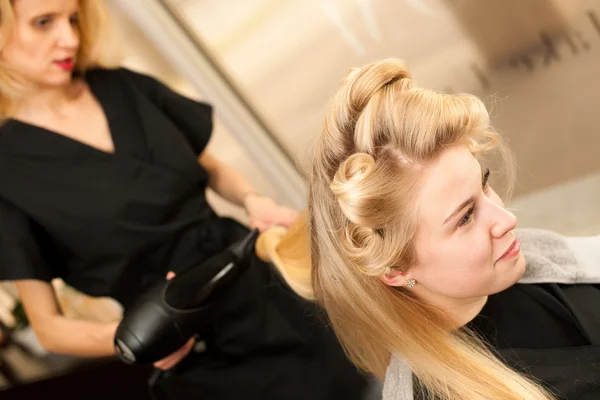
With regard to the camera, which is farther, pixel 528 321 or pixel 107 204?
pixel 107 204

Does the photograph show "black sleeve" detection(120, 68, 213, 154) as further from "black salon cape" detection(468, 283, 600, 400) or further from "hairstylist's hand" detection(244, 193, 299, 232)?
"black salon cape" detection(468, 283, 600, 400)

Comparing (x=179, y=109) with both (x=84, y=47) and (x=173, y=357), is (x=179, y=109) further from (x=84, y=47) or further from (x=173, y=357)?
(x=173, y=357)

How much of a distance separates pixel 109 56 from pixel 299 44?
3.42ft

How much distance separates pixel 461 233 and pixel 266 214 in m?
0.58

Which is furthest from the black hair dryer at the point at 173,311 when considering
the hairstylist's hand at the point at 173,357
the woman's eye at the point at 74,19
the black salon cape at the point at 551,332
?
the woman's eye at the point at 74,19

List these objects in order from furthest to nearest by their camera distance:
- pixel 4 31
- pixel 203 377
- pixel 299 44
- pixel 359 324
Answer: pixel 299 44, pixel 203 377, pixel 4 31, pixel 359 324

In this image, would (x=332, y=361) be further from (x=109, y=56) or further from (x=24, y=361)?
(x=24, y=361)

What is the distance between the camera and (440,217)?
0.79m

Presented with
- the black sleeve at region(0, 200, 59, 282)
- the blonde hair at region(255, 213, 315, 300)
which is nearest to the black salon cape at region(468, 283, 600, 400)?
the blonde hair at region(255, 213, 315, 300)

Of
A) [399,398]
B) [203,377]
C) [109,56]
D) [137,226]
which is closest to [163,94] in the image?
[109,56]

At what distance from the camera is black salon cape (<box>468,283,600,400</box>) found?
87cm

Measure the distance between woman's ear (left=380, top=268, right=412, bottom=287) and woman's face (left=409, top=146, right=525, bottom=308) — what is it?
0.01 metres

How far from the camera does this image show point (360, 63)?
85.5 inches

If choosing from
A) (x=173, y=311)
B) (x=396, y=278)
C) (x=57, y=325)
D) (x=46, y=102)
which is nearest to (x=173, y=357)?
(x=173, y=311)
